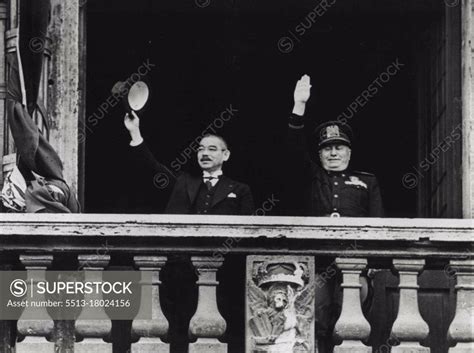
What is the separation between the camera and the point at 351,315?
1187 centimetres

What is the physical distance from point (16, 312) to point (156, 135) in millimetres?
4971

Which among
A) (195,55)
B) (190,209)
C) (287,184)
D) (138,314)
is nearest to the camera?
(138,314)

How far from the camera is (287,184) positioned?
15.3 m

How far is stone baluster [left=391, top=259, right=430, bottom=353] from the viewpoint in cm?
1184

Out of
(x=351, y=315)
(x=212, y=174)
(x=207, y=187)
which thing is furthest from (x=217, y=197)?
(x=351, y=315)

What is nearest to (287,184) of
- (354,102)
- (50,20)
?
(354,102)

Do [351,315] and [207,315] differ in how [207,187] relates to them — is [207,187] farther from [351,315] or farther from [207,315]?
[351,315]

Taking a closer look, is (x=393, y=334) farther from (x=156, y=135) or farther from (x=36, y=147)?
(x=156, y=135)

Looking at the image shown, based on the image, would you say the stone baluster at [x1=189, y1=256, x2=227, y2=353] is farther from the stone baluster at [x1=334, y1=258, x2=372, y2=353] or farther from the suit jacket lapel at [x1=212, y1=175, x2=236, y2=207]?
the suit jacket lapel at [x1=212, y1=175, x2=236, y2=207]

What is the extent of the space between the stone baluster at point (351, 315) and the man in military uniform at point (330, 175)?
3.80ft

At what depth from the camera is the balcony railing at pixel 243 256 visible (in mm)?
11812

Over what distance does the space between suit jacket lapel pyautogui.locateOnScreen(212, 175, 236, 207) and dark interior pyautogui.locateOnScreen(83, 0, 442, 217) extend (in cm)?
219

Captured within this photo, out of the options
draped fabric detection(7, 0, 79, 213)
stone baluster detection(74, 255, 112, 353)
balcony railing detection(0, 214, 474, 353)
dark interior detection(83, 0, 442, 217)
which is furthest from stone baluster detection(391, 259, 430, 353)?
dark interior detection(83, 0, 442, 217)

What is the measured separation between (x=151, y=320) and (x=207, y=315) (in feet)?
1.07
